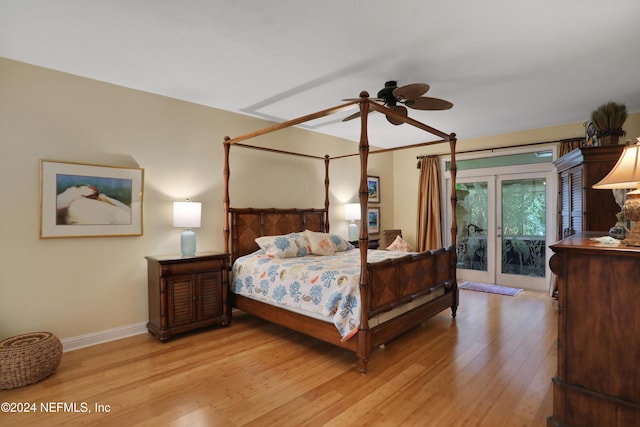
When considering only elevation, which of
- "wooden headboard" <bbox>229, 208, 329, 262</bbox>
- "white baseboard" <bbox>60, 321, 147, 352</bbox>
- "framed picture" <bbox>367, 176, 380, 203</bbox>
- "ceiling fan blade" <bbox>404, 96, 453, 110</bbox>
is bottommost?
"white baseboard" <bbox>60, 321, 147, 352</bbox>

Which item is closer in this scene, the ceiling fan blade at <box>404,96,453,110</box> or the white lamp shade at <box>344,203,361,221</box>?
the ceiling fan blade at <box>404,96,453,110</box>

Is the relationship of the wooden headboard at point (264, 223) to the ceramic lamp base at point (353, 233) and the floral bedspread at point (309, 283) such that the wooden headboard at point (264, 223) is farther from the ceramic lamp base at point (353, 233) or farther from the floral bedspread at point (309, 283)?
the ceramic lamp base at point (353, 233)

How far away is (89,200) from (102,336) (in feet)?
4.53

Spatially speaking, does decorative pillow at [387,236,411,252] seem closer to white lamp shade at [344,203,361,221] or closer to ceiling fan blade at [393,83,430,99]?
white lamp shade at [344,203,361,221]

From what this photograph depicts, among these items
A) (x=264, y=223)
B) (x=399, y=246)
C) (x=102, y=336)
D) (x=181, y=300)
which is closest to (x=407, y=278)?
(x=264, y=223)

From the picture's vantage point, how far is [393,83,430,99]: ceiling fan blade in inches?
105

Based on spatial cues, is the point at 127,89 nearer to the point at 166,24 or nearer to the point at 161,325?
the point at 166,24

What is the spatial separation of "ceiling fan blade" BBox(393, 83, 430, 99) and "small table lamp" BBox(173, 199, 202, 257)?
240 centimetres

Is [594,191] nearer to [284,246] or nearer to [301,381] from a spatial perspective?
[284,246]

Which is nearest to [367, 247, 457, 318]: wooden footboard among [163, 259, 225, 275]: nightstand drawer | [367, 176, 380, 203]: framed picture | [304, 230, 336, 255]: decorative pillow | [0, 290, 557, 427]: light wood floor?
[0, 290, 557, 427]: light wood floor

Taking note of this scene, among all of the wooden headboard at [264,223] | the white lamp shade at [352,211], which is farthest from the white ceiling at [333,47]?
the white lamp shade at [352,211]

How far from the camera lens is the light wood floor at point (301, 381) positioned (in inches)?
82.7

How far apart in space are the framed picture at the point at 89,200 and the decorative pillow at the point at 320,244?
6.50 feet

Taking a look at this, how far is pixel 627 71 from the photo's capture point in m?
3.13
